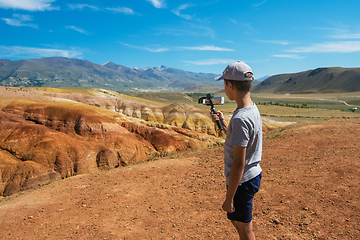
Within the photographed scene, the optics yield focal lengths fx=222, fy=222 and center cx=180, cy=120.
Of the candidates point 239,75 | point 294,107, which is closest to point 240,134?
point 239,75

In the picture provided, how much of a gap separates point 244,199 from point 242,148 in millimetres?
815

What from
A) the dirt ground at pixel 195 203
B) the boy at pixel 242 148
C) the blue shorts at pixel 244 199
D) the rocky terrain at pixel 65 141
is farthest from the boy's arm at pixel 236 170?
the rocky terrain at pixel 65 141

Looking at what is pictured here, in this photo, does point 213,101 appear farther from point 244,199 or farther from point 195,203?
point 195,203

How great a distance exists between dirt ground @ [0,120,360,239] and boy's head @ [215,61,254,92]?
3968 mm

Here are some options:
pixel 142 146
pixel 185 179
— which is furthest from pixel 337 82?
pixel 185 179

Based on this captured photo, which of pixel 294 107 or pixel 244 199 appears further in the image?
pixel 294 107

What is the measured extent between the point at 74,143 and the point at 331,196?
2265cm

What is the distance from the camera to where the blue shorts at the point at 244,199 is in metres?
2.95

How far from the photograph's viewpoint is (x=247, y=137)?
2.63 meters

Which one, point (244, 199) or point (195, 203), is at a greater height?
point (244, 199)

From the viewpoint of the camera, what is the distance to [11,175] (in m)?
18.3

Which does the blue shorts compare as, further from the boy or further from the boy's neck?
the boy's neck

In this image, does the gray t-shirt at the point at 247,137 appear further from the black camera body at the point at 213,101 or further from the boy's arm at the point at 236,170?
the black camera body at the point at 213,101

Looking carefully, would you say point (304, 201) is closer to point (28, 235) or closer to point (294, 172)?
point (294, 172)
